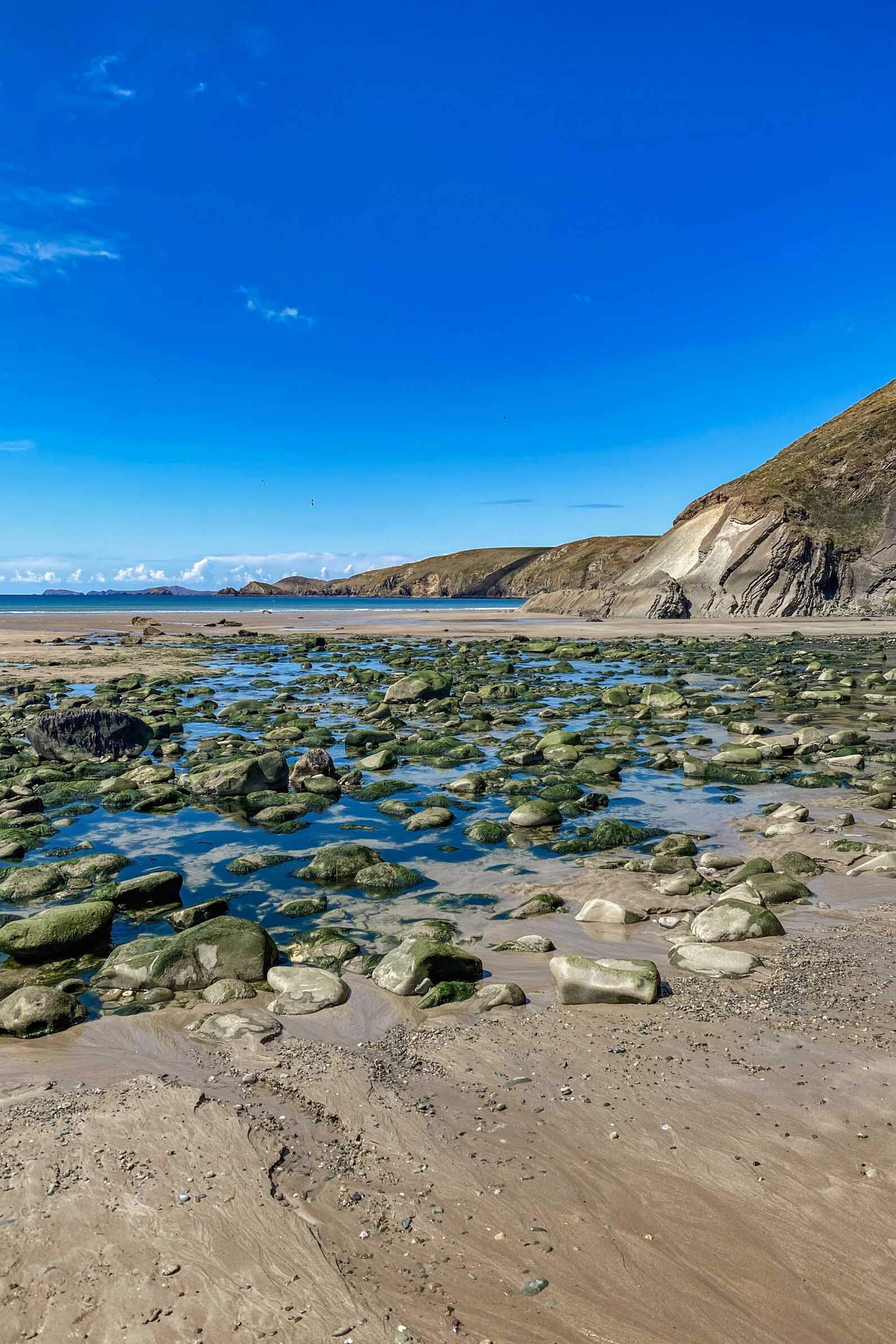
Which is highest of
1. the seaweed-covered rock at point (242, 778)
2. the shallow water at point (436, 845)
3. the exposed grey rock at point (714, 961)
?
the seaweed-covered rock at point (242, 778)

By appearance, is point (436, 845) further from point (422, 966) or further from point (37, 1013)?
point (37, 1013)

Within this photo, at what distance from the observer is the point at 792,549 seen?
64250 millimetres

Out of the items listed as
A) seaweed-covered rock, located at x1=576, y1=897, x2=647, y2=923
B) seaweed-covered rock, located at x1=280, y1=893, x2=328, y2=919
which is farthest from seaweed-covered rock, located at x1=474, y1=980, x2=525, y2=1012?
seaweed-covered rock, located at x1=280, y1=893, x2=328, y2=919

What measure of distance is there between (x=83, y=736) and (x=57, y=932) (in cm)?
848

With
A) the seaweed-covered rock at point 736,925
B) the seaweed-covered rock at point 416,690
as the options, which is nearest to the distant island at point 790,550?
the seaweed-covered rock at point 416,690

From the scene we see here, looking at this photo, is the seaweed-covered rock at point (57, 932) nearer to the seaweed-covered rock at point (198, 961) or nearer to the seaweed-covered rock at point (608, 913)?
the seaweed-covered rock at point (198, 961)

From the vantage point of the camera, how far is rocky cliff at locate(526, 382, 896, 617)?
6531cm

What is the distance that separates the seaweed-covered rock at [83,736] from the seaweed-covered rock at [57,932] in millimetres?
7809

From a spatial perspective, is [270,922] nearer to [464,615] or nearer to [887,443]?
[464,615]

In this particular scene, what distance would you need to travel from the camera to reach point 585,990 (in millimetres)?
5484

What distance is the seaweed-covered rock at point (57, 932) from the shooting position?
254 inches

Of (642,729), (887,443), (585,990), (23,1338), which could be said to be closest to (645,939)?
(585,990)

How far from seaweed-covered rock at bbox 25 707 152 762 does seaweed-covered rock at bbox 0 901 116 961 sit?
7.81m

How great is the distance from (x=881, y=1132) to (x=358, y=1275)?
276 cm
